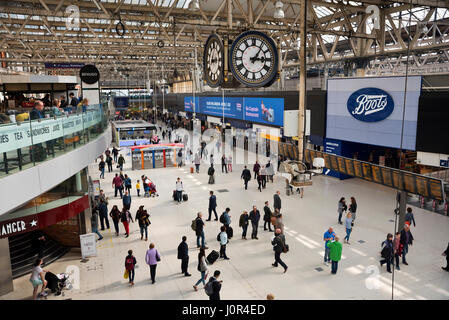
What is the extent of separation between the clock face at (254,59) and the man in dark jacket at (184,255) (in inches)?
192

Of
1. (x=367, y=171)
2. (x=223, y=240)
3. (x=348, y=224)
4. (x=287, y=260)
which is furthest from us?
(x=367, y=171)

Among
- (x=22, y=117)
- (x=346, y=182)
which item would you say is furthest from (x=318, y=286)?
(x=346, y=182)

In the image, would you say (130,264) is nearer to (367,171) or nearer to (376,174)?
(376,174)

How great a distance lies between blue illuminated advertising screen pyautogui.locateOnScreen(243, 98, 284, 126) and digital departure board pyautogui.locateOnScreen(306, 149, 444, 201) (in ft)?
15.3

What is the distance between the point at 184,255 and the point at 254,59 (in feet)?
18.2

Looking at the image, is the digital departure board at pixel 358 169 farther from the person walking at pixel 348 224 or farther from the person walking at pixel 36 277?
the person walking at pixel 36 277

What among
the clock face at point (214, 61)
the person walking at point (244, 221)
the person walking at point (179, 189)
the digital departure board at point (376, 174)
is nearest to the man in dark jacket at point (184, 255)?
the person walking at point (244, 221)

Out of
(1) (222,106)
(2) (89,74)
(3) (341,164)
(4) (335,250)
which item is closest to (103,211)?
(4) (335,250)

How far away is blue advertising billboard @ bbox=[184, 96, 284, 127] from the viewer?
2180 cm

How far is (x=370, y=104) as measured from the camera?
16062 mm

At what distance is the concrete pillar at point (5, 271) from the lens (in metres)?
8.88
